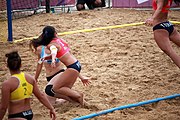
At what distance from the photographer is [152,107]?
473 cm

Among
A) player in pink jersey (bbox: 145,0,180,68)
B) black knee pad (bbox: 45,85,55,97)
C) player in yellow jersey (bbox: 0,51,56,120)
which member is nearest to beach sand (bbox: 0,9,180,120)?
black knee pad (bbox: 45,85,55,97)

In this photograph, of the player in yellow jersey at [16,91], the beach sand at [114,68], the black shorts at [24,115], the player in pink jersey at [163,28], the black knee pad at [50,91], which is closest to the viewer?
the player in yellow jersey at [16,91]

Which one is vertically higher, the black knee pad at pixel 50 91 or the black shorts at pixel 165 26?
the black shorts at pixel 165 26

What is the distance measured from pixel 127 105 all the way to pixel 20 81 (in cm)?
163

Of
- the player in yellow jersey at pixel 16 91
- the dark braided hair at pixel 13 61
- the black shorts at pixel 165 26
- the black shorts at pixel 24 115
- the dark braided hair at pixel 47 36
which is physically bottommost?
the black shorts at pixel 24 115

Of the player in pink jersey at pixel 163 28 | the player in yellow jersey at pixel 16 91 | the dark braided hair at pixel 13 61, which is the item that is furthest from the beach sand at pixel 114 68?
the dark braided hair at pixel 13 61

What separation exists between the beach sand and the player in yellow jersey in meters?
0.83

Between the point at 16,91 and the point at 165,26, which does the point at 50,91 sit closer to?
the point at 16,91

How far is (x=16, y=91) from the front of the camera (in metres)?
3.57

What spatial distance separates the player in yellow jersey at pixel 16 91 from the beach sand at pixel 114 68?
0.83m

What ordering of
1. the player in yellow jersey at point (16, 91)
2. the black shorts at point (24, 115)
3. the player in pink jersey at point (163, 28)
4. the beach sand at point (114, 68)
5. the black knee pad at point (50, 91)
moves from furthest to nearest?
the player in pink jersey at point (163, 28), the black knee pad at point (50, 91), the beach sand at point (114, 68), the black shorts at point (24, 115), the player in yellow jersey at point (16, 91)

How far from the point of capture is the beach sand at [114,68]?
4.68 meters

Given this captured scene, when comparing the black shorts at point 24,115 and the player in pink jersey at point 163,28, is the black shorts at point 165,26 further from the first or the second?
the black shorts at point 24,115

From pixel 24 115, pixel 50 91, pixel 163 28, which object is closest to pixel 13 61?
pixel 24 115
